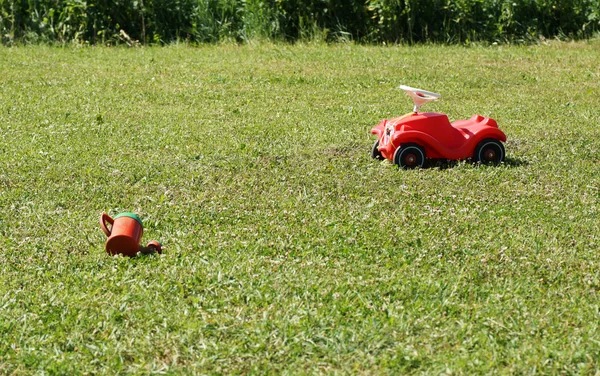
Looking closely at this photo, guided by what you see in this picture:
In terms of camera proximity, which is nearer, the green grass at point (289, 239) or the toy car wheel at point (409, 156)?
the green grass at point (289, 239)

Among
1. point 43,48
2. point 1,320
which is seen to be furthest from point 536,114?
point 43,48

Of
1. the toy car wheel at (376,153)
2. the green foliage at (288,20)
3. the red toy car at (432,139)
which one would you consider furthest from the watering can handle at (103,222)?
the green foliage at (288,20)

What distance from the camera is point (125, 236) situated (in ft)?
16.5

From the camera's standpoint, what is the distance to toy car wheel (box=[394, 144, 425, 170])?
279 inches

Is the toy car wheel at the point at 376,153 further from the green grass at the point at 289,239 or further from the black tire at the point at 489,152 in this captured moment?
the black tire at the point at 489,152

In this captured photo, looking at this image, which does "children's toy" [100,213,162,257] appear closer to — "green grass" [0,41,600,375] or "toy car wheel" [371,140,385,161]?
"green grass" [0,41,600,375]

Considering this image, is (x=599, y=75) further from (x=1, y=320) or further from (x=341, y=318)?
(x=1, y=320)

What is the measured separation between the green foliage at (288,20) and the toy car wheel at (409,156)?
24.1 feet

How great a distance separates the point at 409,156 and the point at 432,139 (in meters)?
0.22

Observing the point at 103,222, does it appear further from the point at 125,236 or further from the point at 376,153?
the point at 376,153

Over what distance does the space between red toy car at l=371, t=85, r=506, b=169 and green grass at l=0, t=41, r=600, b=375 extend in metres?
0.19

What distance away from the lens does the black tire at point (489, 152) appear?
7277 millimetres

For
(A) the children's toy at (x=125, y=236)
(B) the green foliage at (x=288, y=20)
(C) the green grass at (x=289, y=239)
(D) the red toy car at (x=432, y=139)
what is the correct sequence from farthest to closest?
(B) the green foliage at (x=288, y=20)
(D) the red toy car at (x=432, y=139)
(A) the children's toy at (x=125, y=236)
(C) the green grass at (x=289, y=239)

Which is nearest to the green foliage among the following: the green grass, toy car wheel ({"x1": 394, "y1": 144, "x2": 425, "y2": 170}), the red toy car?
the green grass
